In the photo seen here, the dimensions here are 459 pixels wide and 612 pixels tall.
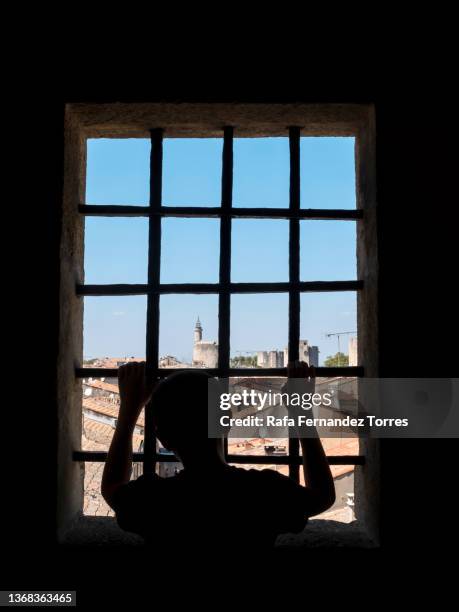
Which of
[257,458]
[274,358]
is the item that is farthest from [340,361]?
[257,458]

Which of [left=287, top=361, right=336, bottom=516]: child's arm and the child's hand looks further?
the child's hand

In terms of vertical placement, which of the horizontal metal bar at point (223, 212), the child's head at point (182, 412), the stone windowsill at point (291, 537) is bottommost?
the stone windowsill at point (291, 537)

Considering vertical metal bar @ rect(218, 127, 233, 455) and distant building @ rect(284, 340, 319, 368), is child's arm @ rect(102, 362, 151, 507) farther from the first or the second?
distant building @ rect(284, 340, 319, 368)

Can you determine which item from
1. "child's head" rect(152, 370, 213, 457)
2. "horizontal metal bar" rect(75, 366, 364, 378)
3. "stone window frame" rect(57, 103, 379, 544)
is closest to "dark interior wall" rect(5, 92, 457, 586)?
"stone window frame" rect(57, 103, 379, 544)

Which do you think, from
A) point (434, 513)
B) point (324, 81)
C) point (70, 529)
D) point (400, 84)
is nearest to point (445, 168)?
point (400, 84)

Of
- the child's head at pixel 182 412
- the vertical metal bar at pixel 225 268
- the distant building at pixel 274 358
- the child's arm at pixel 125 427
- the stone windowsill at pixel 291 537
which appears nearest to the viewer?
the child's head at pixel 182 412

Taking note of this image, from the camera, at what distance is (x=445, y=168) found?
1.02 metres

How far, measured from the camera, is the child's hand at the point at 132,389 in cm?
96

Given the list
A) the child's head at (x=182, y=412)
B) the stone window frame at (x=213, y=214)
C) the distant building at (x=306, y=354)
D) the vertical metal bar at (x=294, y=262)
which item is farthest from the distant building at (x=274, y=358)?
the child's head at (x=182, y=412)

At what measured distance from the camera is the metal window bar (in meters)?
1.09

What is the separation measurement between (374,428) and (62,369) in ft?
2.27

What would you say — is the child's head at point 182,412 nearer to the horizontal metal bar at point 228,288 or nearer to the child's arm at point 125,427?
the child's arm at point 125,427

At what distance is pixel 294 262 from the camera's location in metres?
1.14

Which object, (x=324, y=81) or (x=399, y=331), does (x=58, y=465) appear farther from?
(x=324, y=81)
